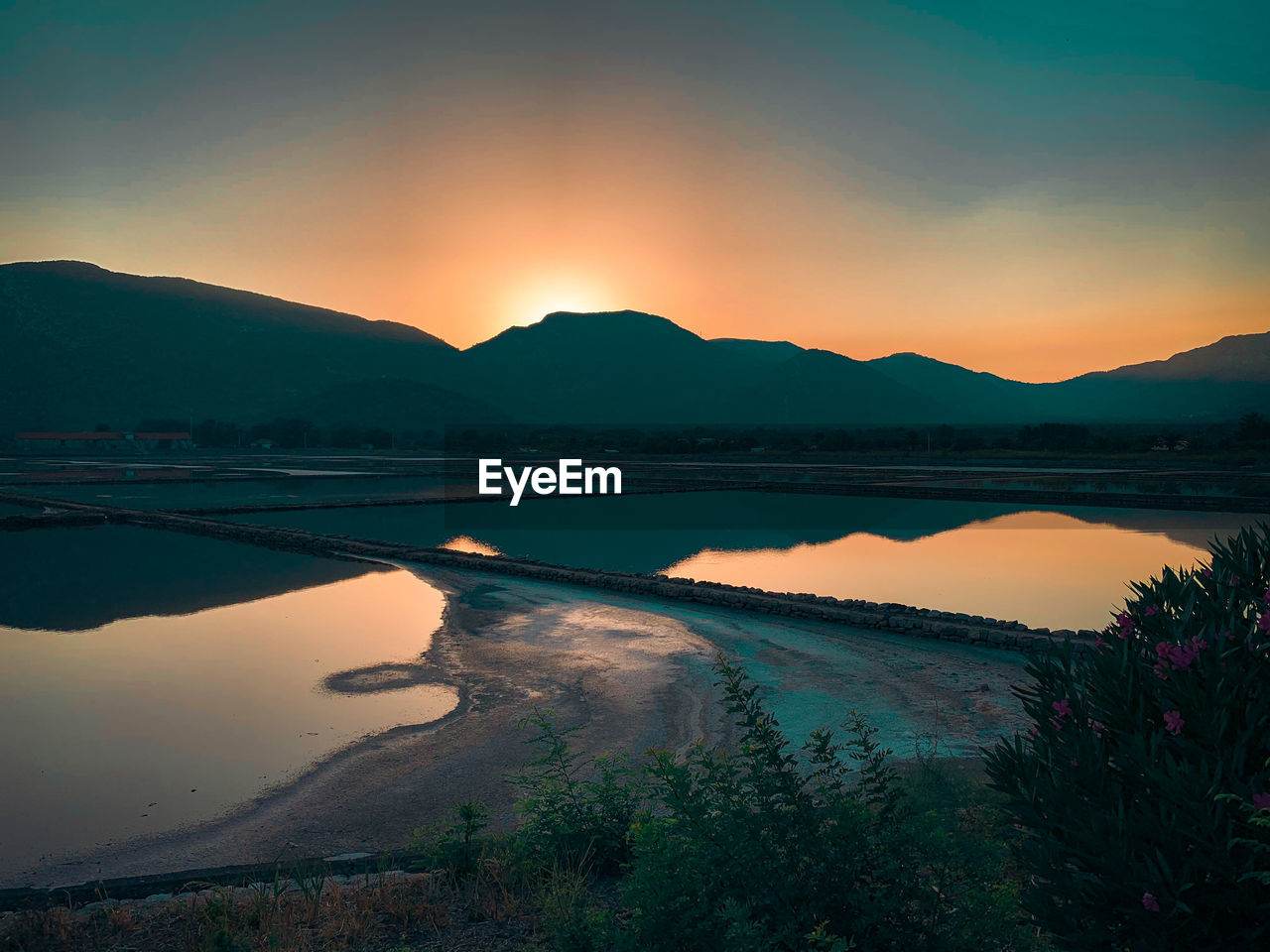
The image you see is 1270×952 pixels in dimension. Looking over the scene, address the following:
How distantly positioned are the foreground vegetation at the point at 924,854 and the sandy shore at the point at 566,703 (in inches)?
40.9

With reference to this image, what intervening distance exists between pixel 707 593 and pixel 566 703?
7.28 m

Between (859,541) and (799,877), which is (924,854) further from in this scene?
(859,541)

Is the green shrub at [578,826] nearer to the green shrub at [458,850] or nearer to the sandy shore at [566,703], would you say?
the green shrub at [458,850]

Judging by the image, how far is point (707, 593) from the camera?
55.6 ft

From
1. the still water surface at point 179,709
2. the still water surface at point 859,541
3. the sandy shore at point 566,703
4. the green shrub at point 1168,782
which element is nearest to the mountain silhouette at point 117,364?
the still water surface at point 859,541

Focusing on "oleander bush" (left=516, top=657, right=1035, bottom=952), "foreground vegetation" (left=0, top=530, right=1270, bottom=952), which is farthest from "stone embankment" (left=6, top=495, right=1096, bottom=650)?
"foreground vegetation" (left=0, top=530, right=1270, bottom=952)

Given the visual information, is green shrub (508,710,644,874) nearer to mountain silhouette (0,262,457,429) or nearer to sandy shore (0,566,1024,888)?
sandy shore (0,566,1024,888)

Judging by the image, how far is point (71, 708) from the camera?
415 inches

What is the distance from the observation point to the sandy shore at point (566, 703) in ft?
22.2

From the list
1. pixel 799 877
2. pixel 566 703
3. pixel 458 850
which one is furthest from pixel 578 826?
pixel 566 703

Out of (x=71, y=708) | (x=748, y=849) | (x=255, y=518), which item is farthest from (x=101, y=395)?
(x=748, y=849)

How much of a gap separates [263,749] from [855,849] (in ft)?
23.5

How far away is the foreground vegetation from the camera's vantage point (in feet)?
9.04

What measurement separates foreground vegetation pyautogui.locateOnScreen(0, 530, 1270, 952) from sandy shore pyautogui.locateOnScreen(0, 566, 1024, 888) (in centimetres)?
104
